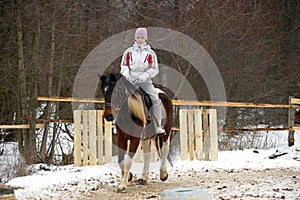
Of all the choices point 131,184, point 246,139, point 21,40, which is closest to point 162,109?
point 131,184

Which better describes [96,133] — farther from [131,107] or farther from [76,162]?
[131,107]

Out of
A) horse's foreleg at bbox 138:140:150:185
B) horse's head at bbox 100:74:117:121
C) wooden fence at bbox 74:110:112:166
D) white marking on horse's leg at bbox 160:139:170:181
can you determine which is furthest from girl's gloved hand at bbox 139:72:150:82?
wooden fence at bbox 74:110:112:166

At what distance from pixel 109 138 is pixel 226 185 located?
148 inches

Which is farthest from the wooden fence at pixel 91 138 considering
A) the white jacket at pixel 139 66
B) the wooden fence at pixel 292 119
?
the wooden fence at pixel 292 119

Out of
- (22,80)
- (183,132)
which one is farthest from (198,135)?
(22,80)

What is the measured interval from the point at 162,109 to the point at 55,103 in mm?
5514

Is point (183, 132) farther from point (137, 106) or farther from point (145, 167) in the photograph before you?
point (137, 106)

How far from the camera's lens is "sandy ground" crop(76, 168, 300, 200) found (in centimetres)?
612

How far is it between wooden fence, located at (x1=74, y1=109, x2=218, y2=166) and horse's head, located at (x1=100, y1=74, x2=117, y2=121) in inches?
128

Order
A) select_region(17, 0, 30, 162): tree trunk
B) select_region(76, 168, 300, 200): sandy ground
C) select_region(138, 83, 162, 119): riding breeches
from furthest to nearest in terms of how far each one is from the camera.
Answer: select_region(17, 0, 30, 162): tree trunk, select_region(138, 83, 162, 119): riding breeches, select_region(76, 168, 300, 200): sandy ground

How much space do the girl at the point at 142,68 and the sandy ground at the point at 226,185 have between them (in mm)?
960

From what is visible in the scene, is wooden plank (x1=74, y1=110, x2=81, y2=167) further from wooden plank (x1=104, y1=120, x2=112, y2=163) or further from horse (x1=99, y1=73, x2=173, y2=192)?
horse (x1=99, y1=73, x2=173, y2=192)

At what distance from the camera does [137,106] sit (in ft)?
22.9

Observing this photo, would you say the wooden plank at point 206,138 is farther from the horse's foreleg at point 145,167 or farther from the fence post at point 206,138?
the horse's foreleg at point 145,167
